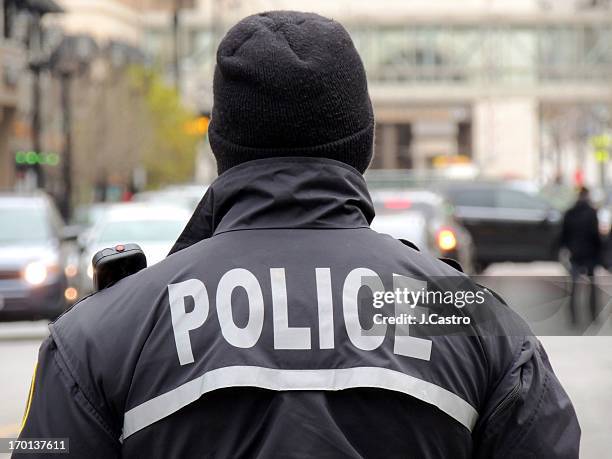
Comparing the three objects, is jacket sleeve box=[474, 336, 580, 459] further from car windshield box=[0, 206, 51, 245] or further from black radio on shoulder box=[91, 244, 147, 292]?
car windshield box=[0, 206, 51, 245]

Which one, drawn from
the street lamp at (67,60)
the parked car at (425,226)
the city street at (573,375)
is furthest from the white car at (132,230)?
the street lamp at (67,60)

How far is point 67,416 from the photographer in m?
2.47

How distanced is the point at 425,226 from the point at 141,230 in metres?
4.13

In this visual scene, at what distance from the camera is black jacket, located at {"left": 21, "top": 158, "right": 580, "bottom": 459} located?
Answer: 2.41 metres

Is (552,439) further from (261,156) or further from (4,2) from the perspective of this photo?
(4,2)

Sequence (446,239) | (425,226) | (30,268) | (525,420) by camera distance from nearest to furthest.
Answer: (525,420) < (30,268) < (425,226) < (446,239)

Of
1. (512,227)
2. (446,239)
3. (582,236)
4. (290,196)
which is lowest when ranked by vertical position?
(512,227)

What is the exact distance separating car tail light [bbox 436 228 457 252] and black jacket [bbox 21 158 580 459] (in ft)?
66.2

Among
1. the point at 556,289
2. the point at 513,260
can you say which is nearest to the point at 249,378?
the point at 556,289

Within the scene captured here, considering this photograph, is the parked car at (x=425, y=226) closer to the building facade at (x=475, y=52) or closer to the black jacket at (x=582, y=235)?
the black jacket at (x=582, y=235)

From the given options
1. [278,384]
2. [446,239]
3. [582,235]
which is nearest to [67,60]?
[446,239]

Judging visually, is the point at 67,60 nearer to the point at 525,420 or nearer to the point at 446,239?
the point at 446,239

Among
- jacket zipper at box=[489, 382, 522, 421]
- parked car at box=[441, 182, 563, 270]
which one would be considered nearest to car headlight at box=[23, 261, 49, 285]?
parked car at box=[441, 182, 563, 270]

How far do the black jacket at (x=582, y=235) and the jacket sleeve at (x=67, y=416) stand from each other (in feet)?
55.4
